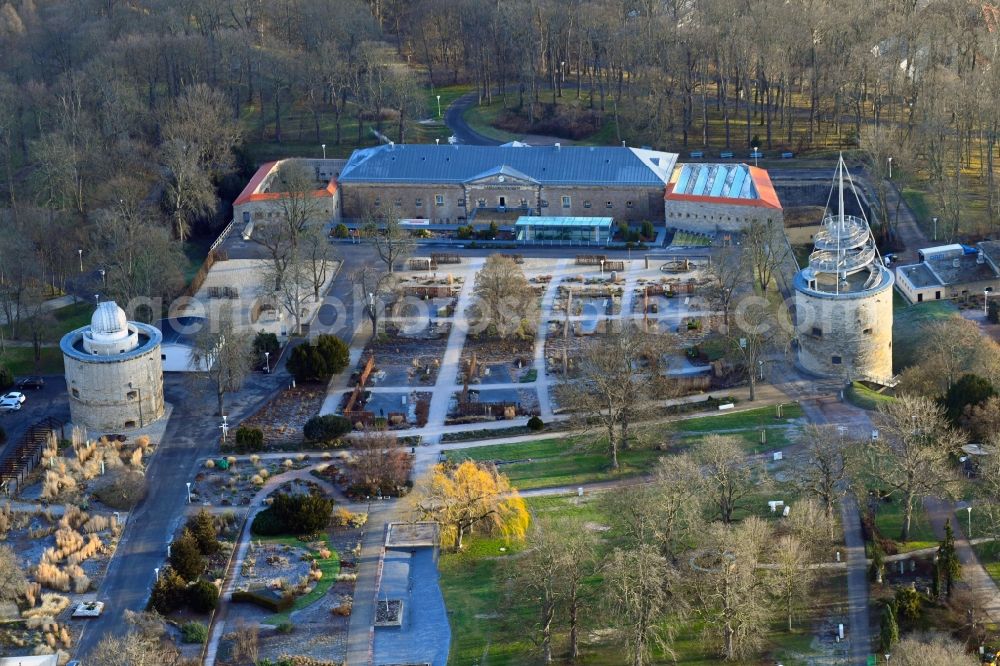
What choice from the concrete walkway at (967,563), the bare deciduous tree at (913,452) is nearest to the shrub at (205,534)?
the bare deciduous tree at (913,452)

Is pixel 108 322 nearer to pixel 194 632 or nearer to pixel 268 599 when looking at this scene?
pixel 268 599

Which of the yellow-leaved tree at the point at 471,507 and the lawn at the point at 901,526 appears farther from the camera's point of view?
the yellow-leaved tree at the point at 471,507

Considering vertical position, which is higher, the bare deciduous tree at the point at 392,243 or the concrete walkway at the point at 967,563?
the bare deciduous tree at the point at 392,243

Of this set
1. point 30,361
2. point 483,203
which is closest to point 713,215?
point 483,203

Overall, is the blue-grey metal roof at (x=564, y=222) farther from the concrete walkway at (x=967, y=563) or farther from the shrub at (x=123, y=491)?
the concrete walkway at (x=967, y=563)

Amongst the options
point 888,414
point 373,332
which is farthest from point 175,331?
point 888,414
